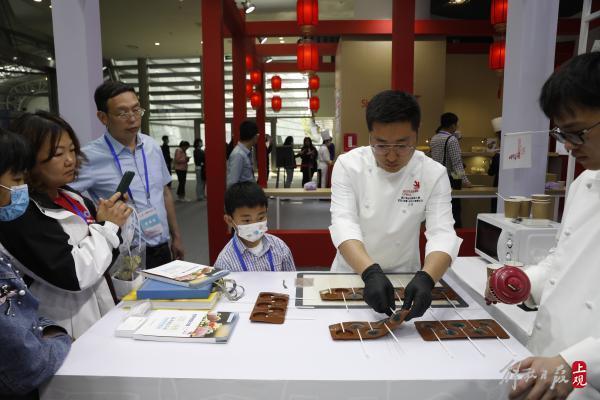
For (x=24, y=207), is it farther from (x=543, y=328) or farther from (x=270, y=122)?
(x=270, y=122)

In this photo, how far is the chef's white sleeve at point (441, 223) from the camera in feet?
5.09

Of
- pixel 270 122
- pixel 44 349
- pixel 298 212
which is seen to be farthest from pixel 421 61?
pixel 270 122

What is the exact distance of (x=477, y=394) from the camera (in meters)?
1.00

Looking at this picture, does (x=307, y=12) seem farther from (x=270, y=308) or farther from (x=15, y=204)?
(x=15, y=204)

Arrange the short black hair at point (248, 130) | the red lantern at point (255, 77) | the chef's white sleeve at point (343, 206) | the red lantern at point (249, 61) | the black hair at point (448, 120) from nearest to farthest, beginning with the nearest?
the chef's white sleeve at point (343, 206) → the short black hair at point (248, 130) → the black hair at point (448, 120) → the red lantern at point (249, 61) → the red lantern at point (255, 77)

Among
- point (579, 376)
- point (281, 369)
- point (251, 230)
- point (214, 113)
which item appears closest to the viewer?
point (579, 376)

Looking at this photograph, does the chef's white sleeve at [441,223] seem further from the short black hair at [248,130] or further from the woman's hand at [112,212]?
the short black hair at [248,130]

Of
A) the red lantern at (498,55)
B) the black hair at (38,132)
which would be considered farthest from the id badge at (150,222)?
the red lantern at (498,55)

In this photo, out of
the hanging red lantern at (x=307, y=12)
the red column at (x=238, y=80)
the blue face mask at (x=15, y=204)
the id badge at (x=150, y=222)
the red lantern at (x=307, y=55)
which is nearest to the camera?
the blue face mask at (x=15, y=204)

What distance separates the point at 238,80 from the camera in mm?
7328

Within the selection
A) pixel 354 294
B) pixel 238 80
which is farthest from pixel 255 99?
pixel 354 294

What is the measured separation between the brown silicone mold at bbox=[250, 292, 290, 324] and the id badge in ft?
2.93

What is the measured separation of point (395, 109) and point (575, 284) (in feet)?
2.52

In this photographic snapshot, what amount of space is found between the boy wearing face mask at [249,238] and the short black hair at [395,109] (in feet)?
2.23
